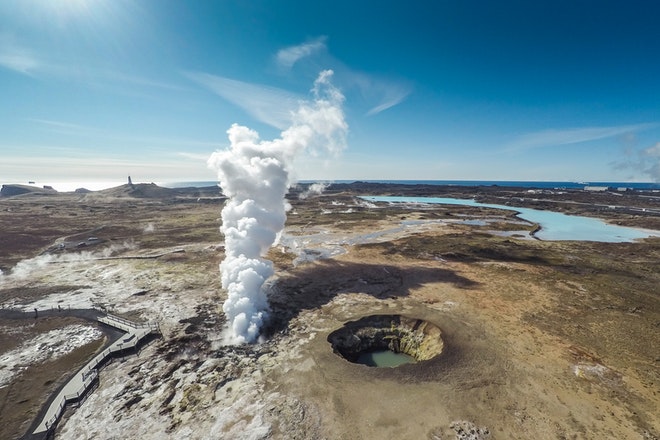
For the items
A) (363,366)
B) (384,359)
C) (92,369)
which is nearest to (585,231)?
(384,359)

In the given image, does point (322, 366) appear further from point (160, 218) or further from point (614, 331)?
point (160, 218)

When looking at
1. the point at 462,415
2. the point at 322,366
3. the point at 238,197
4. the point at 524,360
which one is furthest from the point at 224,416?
the point at 238,197

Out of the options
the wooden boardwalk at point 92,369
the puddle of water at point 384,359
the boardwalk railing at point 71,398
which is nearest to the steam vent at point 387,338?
the puddle of water at point 384,359

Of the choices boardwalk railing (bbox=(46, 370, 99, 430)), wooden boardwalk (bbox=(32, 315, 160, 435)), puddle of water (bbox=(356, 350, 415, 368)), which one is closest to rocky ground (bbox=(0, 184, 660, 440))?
boardwalk railing (bbox=(46, 370, 99, 430))

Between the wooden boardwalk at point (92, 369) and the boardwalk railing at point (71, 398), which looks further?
the wooden boardwalk at point (92, 369)

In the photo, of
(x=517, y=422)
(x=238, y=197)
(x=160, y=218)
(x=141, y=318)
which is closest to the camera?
(x=517, y=422)

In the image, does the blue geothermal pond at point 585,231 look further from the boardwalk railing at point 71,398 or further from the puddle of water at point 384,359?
the boardwalk railing at point 71,398
